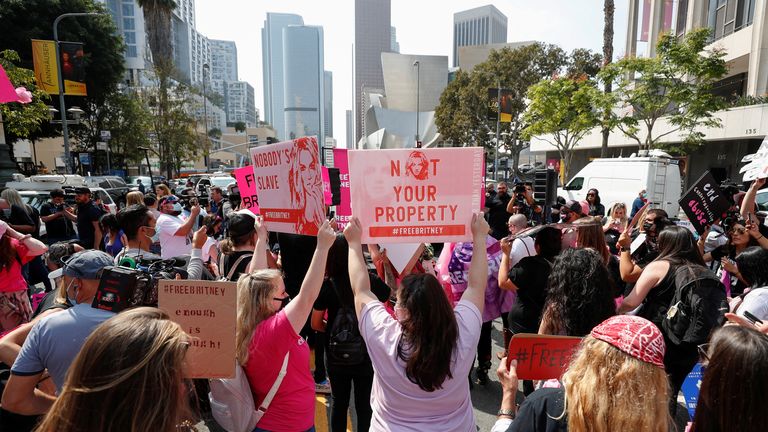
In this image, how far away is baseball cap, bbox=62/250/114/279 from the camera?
2271mm

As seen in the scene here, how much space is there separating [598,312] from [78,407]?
250 centimetres

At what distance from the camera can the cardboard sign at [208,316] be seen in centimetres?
A: 206

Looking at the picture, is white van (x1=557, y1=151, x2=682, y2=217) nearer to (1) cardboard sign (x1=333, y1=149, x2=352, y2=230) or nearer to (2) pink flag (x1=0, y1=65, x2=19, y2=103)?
(1) cardboard sign (x1=333, y1=149, x2=352, y2=230)

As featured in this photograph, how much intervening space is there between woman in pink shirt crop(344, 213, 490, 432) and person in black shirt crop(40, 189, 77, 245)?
26.6 feet

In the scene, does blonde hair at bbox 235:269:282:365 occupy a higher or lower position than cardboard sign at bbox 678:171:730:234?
lower

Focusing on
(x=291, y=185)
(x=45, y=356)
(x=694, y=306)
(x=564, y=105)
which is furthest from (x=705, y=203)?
(x=564, y=105)

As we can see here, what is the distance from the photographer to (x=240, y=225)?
3.94 meters

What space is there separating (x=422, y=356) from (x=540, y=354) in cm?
53

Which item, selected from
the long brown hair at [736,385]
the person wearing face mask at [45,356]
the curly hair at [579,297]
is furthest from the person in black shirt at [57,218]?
the long brown hair at [736,385]

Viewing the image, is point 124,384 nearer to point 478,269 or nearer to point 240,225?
point 478,269

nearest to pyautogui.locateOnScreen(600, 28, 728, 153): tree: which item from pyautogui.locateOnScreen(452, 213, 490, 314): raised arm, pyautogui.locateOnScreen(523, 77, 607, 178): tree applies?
pyautogui.locateOnScreen(523, 77, 607, 178): tree

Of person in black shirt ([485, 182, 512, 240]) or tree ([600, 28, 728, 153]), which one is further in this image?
tree ([600, 28, 728, 153])

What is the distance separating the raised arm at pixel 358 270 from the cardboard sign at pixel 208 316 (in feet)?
1.97

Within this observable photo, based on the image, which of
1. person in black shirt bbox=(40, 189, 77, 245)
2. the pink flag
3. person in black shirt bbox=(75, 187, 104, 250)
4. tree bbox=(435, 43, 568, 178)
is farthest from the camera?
tree bbox=(435, 43, 568, 178)
